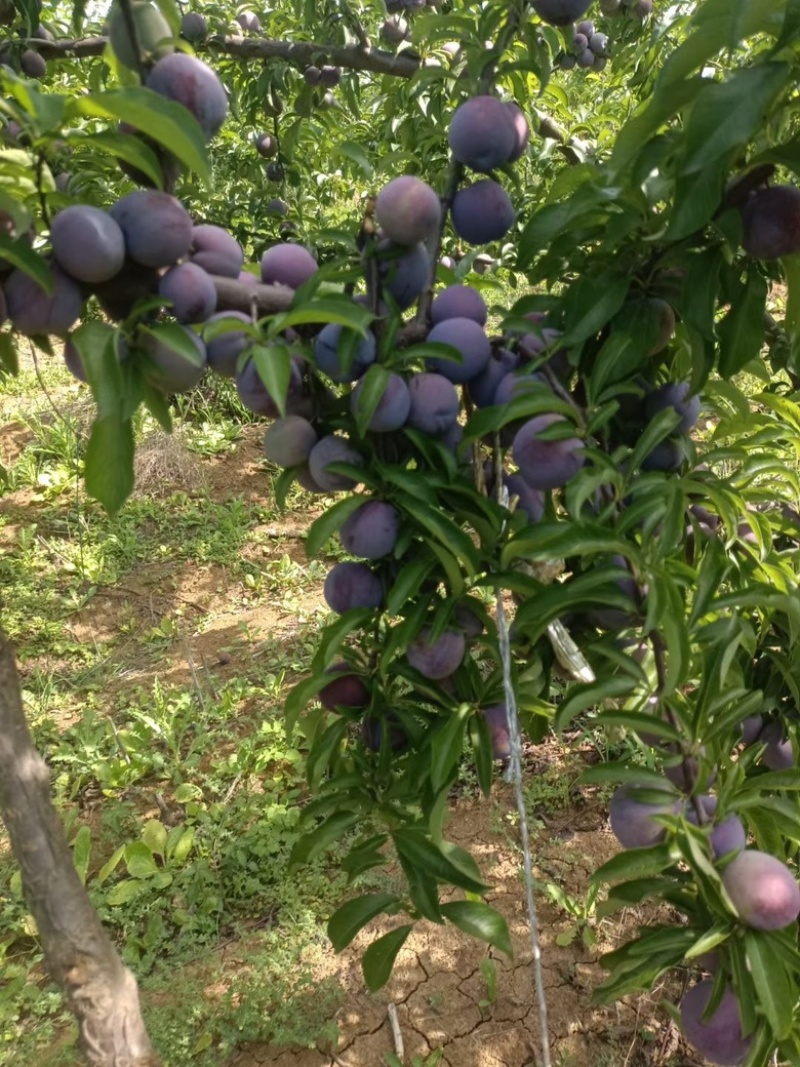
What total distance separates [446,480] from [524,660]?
31 centimetres

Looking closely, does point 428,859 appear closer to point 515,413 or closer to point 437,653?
point 437,653

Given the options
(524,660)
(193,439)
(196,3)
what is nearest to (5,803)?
(524,660)

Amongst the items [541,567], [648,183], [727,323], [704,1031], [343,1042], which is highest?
[648,183]

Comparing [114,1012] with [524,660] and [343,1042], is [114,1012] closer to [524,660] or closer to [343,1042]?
[343,1042]

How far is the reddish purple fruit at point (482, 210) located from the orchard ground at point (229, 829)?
3.12ft

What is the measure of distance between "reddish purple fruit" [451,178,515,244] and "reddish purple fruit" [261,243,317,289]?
0.17 meters

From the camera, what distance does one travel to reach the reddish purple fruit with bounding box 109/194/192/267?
67cm

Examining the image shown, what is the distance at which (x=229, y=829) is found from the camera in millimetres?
2332

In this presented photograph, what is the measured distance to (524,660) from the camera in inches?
40.7

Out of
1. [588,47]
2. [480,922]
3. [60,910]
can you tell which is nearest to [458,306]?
[480,922]

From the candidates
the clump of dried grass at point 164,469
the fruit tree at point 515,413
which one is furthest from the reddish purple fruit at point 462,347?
the clump of dried grass at point 164,469

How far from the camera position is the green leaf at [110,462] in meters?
0.68

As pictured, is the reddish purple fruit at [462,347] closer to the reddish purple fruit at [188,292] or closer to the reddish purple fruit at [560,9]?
the reddish purple fruit at [188,292]

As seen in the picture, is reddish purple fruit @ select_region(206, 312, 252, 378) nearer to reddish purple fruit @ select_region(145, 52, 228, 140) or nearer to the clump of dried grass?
reddish purple fruit @ select_region(145, 52, 228, 140)
